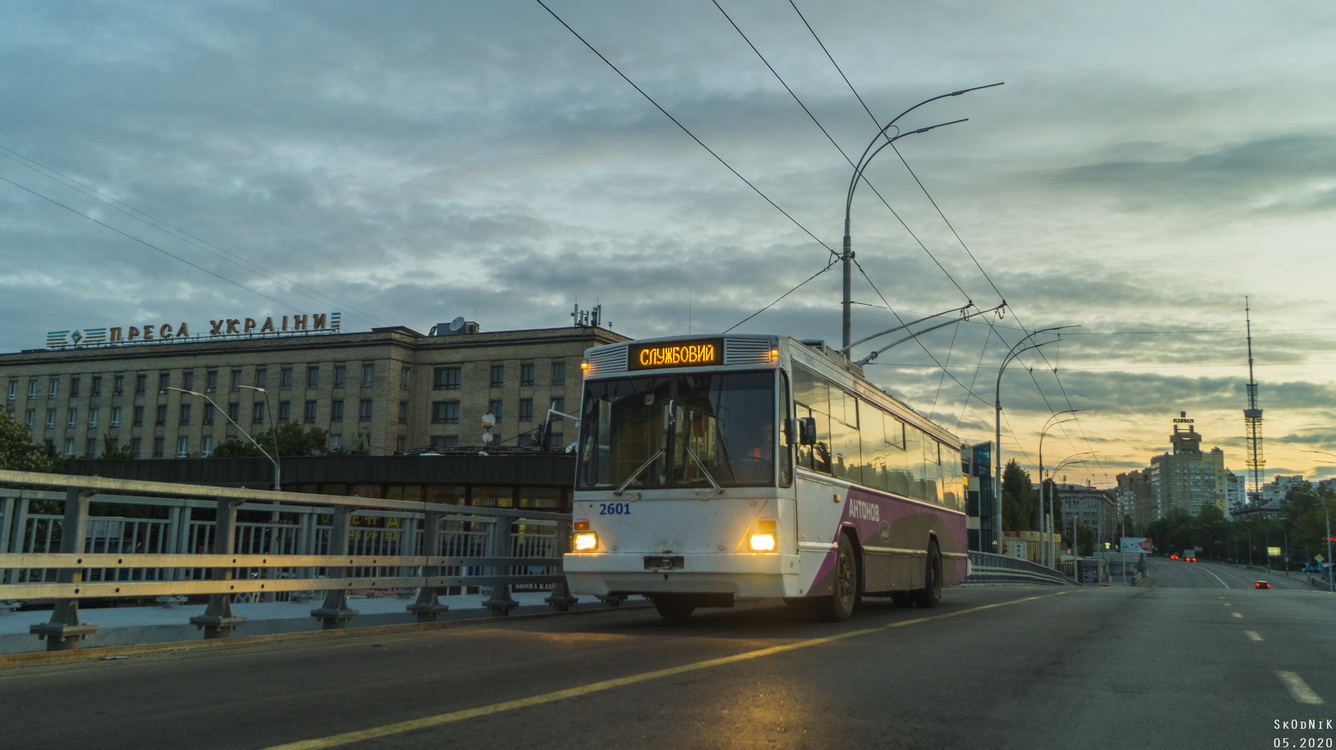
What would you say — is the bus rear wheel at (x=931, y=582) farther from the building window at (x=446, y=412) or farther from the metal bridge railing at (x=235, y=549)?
the building window at (x=446, y=412)

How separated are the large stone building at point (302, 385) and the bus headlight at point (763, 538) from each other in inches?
2926

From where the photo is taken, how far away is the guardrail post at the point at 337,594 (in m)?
11.0

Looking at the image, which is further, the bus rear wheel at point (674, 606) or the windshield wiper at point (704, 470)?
the bus rear wheel at point (674, 606)

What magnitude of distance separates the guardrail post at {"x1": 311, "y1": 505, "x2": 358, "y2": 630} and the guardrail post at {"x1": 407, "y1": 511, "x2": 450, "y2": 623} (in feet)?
3.92

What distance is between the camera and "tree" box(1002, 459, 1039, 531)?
507 feet

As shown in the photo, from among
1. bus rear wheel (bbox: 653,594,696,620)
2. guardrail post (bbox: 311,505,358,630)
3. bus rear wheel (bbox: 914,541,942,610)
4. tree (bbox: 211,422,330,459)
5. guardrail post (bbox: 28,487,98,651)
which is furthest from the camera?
tree (bbox: 211,422,330,459)

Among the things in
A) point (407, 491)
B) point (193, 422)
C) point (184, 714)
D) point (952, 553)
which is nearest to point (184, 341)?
point (193, 422)

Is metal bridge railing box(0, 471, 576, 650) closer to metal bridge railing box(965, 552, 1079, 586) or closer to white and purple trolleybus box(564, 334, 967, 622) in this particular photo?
white and purple trolleybus box(564, 334, 967, 622)

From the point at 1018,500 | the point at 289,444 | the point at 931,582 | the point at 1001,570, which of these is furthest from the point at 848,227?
the point at 1018,500

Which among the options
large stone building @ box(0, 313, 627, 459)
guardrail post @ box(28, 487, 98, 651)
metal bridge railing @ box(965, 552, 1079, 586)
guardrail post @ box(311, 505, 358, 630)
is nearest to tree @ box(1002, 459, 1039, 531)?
large stone building @ box(0, 313, 627, 459)

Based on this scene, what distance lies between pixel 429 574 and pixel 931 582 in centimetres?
906

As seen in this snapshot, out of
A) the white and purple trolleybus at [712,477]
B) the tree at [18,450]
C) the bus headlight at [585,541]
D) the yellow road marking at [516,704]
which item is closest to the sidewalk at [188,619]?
the bus headlight at [585,541]

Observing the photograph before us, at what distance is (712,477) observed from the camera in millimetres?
11984

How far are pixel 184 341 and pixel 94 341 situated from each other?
10980 millimetres
